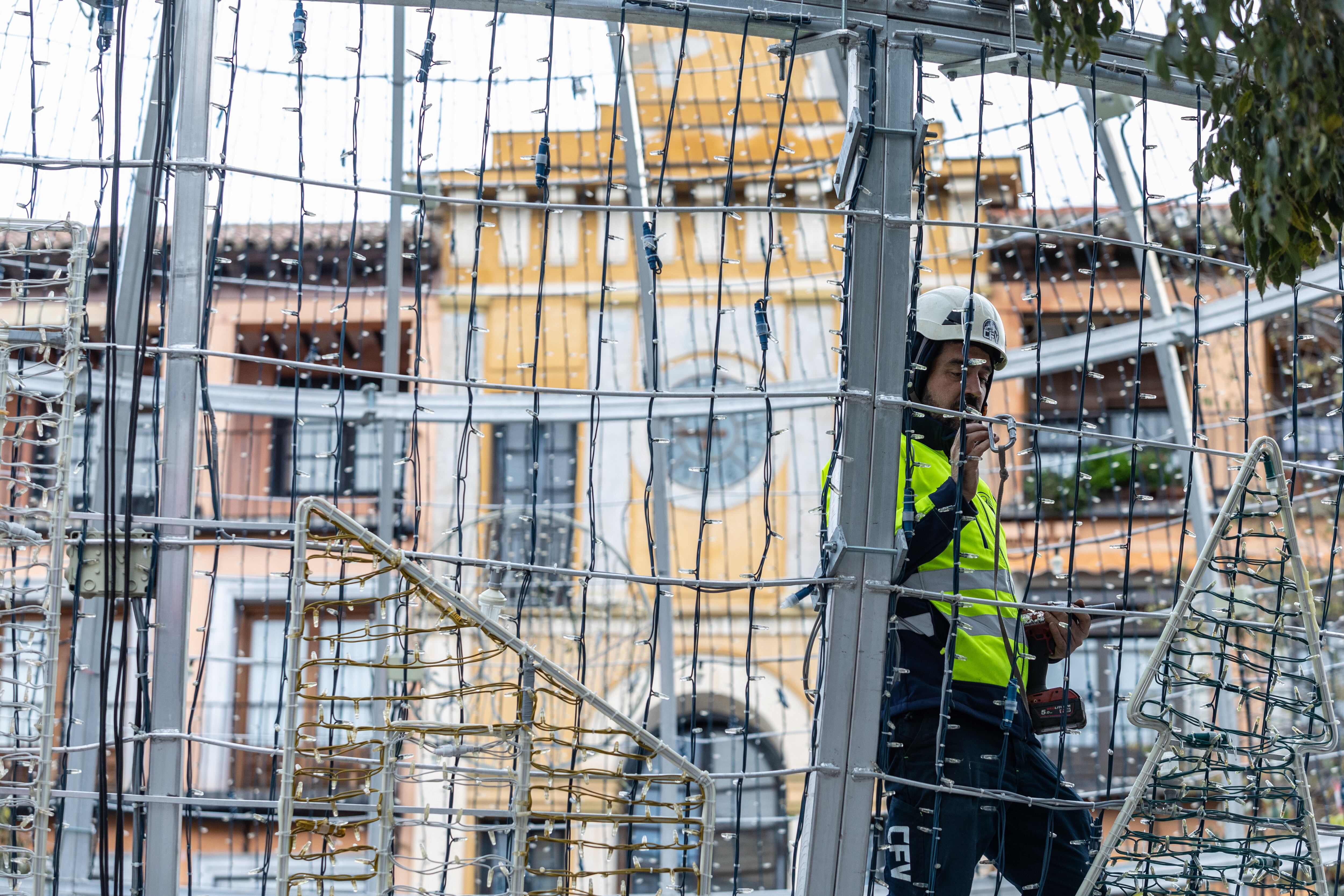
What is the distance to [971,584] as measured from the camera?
2934 millimetres

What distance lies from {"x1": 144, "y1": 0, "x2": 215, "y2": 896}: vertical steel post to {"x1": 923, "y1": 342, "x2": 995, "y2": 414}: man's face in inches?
63.0

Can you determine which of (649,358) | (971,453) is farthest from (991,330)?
(649,358)

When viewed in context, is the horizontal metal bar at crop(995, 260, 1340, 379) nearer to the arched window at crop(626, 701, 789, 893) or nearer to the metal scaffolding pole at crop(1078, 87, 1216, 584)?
the metal scaffolding pole at crop(1078, 87, 1216, 584)

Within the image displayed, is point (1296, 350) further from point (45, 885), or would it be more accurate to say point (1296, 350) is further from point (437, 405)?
point (437, 405)

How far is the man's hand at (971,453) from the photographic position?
2703mm

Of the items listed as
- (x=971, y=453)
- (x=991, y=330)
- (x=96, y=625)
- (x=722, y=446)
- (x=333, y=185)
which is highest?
(x=333, y=185)

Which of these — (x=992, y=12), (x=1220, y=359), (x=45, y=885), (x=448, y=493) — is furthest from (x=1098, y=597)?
(x=45, y=885)

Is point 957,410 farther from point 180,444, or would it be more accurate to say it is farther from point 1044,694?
point 180,444

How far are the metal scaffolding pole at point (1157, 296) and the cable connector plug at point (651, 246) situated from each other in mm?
3248

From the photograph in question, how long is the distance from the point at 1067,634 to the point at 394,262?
4039mm

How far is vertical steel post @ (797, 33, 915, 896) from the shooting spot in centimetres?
260

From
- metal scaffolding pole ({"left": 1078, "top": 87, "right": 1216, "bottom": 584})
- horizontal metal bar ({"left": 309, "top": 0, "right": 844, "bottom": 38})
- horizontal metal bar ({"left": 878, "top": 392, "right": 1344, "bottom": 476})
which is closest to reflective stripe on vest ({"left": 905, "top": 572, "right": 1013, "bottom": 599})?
horizontal metal bar ({"left": 878, "top": 392, "right": 1344, "bottom": 476})

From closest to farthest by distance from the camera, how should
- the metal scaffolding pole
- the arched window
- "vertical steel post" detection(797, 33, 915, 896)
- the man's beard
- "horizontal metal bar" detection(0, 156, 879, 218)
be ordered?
"horizontal metal bar" detection(0, 156, 879, 218) → "vertical steel post" detection(797, 33, 915, 896) → the man's beard → the metal scaffolding pole → the arched window

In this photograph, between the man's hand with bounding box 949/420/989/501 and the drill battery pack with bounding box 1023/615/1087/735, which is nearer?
the man's hand with bounding box 949/420/989/501
